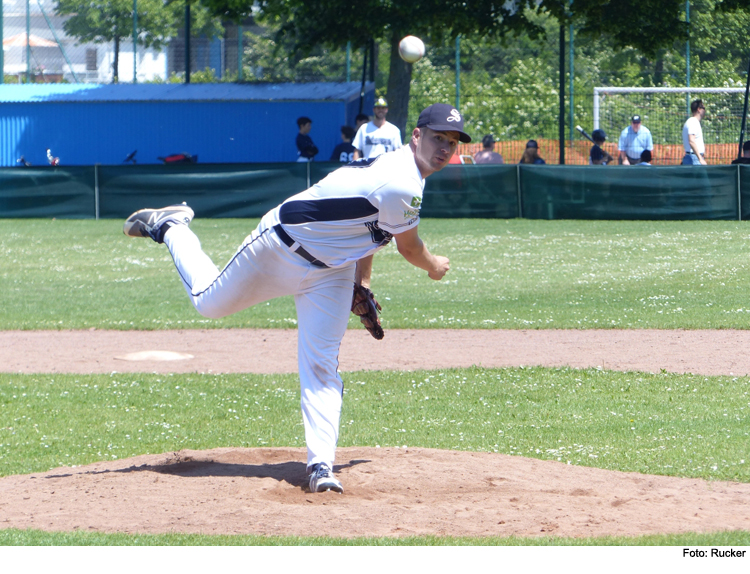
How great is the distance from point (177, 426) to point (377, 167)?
113 inches

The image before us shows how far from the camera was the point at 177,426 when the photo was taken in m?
6.69

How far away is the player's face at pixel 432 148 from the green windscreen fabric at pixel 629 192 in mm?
14905

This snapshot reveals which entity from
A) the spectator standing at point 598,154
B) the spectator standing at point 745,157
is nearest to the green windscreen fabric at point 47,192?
the spectator standing at point 598,154

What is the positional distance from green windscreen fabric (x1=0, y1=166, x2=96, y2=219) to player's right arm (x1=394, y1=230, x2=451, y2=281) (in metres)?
16.6

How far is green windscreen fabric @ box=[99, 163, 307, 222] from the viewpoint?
2006 cm

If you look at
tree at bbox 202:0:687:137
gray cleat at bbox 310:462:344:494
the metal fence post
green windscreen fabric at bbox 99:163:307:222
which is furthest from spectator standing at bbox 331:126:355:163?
gray cleat at bbox 310:462:344:494

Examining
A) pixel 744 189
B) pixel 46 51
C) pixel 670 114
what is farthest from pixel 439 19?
pixel 46 51

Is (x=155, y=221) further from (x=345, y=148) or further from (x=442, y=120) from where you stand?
(x=345, y=148)

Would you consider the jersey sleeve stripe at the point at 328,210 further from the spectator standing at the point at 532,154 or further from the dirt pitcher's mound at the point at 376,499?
the spectator standing at the point at 532,154

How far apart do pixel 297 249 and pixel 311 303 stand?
30 cm

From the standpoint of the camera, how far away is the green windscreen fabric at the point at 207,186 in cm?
2006

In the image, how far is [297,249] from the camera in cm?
481

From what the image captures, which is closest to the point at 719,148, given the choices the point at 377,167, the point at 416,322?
the point at 416,322

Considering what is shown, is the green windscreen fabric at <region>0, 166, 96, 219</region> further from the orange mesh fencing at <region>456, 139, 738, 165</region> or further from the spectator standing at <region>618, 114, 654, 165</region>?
the orange mesh fencing at <region>456, 139, 738, 165</region>
